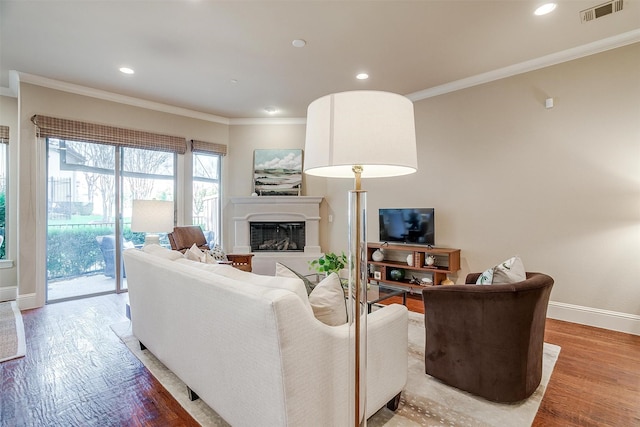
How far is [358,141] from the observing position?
3.49 ft

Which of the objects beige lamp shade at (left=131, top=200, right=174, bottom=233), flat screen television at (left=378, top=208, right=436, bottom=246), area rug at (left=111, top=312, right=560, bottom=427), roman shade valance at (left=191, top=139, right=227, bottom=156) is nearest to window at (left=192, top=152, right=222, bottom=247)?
roman shade valance at (left=191, top=139, right=227, bottom=156)

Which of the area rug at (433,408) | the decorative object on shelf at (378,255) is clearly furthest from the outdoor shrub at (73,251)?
the decorative object on shelf at (378,255)

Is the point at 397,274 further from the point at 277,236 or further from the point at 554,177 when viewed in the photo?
the point at 277,236

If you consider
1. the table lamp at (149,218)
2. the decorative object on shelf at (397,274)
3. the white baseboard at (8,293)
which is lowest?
the white baseboard at (8,293)

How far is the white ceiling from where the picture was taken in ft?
8.15

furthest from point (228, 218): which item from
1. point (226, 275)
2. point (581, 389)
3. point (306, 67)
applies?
point (581, 389)

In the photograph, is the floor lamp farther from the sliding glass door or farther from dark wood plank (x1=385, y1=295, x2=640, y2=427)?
the sliding glass door

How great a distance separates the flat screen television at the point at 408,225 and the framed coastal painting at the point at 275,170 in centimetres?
174

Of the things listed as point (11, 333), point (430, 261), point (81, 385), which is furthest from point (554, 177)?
point (11, 333)

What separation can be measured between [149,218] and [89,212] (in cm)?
174

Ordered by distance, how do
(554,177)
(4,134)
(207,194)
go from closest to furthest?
1. (554,177)
2. (4,134)
3. (207,194)

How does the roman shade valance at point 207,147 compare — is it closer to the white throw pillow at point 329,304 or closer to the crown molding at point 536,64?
the crown molding at point 536,64

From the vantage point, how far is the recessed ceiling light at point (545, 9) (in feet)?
7.99

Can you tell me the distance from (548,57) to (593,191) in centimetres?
148
